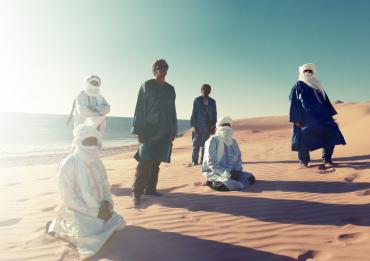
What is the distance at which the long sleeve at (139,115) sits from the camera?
6188 millimetres

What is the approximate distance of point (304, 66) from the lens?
8602 mm

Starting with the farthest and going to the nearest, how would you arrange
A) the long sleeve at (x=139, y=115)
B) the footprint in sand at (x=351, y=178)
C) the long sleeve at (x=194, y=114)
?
the long sleeve at (x=194, y=114) → the footprint in sand at (x=351, y=178) → the long sleeve at (x=139, y=115)

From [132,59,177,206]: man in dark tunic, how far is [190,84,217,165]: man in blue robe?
4.33m

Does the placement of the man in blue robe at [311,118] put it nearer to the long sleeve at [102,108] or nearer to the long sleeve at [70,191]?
the long sleeve at [102,108]

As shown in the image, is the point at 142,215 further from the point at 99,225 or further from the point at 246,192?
the point at 246,192

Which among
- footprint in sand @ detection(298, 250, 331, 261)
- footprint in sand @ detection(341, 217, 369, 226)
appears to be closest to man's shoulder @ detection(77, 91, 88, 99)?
footprint in sand @ detection(341, 217, 369, 226)

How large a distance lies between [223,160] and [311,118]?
264 centimetres

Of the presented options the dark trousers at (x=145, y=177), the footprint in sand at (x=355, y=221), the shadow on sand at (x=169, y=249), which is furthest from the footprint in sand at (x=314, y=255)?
the dark trousers at (x=145, y=177)

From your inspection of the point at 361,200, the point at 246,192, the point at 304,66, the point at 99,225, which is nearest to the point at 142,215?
the point at 99,225

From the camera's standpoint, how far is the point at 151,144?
623cm

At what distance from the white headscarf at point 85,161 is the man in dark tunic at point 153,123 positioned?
175 centimetres

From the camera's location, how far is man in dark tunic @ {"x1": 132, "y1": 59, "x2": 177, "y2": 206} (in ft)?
20.3

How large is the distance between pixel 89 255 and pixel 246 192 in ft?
10.6

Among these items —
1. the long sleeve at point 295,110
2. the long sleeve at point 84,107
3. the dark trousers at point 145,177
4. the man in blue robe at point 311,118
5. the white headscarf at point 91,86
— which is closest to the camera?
the dark trousers at point 145,177
